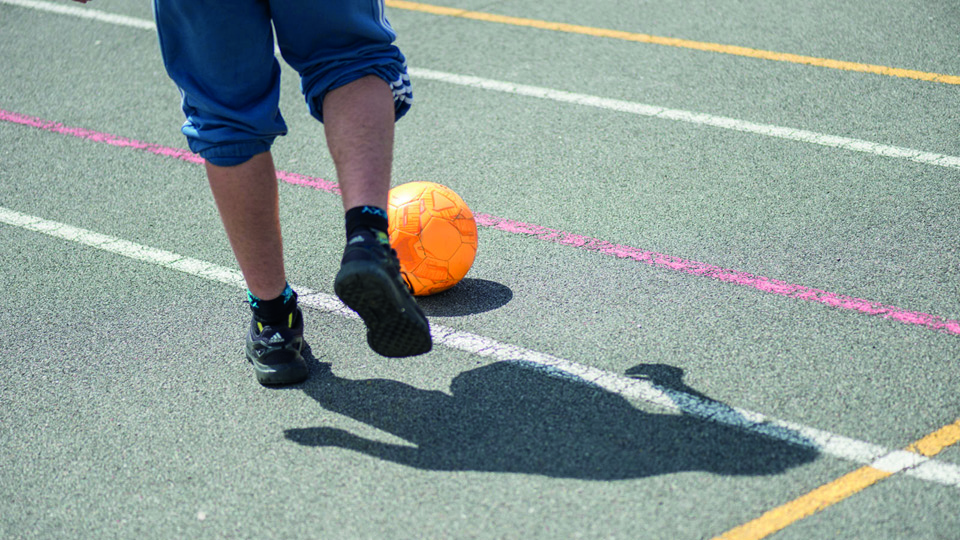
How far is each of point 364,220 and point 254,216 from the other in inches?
22.1

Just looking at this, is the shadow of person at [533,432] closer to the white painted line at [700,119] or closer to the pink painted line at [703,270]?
the pink painted line at [703,270]

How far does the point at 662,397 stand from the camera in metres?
3.17

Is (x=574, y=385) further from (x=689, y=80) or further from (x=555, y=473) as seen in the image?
(x=689, y=80)

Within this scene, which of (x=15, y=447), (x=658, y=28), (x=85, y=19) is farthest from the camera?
(x=85, y=19)

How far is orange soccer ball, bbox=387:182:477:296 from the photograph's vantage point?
386 centimetres

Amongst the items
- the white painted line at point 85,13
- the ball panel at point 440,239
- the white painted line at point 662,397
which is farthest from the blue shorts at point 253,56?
the white painted line at point 85,13

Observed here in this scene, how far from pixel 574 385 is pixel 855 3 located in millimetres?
5138

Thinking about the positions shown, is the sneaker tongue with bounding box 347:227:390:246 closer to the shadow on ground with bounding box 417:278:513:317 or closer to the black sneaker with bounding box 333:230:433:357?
the black sneaker with bounding box 333:230:433:357

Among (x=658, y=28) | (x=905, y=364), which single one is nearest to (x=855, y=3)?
(x=658, y=28)

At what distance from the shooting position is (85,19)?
8219 mm

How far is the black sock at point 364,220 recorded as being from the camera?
278 centimetres

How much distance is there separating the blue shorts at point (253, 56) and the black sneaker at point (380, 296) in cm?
53

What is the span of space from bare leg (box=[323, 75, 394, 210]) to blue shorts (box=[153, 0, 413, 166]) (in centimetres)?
5

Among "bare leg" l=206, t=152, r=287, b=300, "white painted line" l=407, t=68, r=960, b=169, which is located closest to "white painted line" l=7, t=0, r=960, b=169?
"white painted line" l=407, t=68, r=960, b=169
